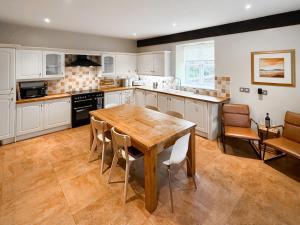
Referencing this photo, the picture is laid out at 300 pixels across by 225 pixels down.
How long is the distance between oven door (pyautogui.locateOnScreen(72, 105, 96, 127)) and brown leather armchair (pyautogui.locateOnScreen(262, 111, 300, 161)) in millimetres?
4193

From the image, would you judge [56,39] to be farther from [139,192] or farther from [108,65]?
[139,192]

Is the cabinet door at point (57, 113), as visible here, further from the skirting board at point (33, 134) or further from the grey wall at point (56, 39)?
the grey wall at point (56, 39)

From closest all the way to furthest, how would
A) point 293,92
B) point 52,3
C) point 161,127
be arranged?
1. point 161,127
2. point 52,3
3. point 293,92

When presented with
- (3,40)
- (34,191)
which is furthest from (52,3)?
(34,191)

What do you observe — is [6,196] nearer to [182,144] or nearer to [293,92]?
[182,144]

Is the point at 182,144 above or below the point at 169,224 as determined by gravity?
above

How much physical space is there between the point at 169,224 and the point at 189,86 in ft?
12.8

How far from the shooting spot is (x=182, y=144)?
2156 millimetres

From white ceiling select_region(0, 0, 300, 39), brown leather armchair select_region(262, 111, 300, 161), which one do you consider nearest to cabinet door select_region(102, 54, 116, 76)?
white ceiling select_region(0, 0, 300, 39)

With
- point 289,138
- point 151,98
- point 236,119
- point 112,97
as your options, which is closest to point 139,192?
point 236,119

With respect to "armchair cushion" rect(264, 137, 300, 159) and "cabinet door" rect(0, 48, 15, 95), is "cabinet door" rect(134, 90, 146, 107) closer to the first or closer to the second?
"cabinet door" rect(0, 48, 15, 95)

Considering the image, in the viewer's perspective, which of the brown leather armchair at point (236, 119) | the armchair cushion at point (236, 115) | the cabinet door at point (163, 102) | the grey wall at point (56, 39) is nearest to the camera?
the brown leather armchair at point (236, 119)

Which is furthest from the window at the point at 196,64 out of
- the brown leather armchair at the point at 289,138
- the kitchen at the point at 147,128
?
the brown leather armchair at the point at 289,138

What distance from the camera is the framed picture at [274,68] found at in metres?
3.22
